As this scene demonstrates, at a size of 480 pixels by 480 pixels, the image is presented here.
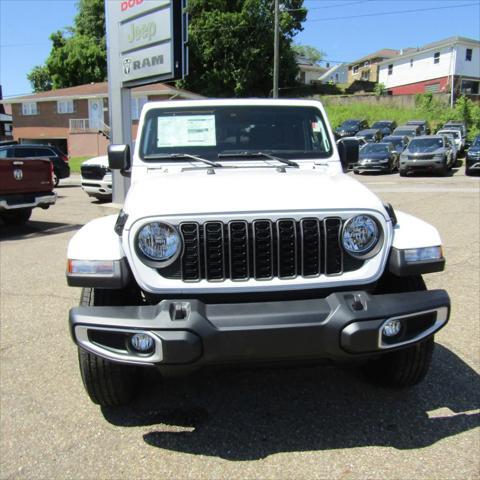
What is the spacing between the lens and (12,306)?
542 cm

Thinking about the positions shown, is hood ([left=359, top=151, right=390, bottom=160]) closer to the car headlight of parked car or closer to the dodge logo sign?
the dodge logo sign

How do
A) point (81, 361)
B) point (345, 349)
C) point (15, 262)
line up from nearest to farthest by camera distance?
point (345, 349) < point (81, 361) < point (15, 262)

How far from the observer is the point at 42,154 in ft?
69.8

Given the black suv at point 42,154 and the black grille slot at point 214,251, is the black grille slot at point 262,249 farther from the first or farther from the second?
the black suv at point 42,154

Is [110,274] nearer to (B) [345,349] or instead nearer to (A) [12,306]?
(B) [345,349]

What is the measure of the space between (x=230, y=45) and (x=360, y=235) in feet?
156

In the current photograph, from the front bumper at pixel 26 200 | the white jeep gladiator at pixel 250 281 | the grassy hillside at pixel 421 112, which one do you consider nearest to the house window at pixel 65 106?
the grassy hillside at pixel 421 112

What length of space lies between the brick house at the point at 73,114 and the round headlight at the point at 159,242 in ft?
120

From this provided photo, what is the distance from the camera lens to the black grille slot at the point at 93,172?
1387cm

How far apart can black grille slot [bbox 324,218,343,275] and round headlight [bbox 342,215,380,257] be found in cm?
4

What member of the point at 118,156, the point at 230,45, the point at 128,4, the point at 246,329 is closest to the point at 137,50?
the point at 128,4

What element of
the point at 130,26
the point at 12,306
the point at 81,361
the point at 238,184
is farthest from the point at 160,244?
the point at 130,26

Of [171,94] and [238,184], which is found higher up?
[171,94]

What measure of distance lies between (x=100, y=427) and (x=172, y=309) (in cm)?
105
